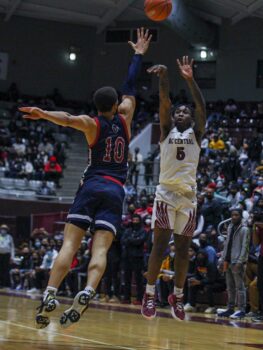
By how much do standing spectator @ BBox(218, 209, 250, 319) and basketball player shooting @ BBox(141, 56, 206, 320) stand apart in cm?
487

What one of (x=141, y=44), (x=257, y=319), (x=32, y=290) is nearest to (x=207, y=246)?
(x=257, y=319)

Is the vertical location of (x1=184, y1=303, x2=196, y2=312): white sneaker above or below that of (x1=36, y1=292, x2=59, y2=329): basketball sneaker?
below

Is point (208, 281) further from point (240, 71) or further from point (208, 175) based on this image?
point (240, 71)

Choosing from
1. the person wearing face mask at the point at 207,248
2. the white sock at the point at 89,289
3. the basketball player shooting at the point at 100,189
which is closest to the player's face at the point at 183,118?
the basketball player shooting at the point at 100,189

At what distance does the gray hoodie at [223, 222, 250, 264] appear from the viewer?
1344 centimetres

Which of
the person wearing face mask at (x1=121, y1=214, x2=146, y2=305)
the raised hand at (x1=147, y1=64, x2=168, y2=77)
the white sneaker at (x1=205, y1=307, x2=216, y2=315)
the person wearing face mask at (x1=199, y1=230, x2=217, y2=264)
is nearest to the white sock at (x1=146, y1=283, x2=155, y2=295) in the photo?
the raised hand at (x1=147, y1=64, x2=168, y2=77)

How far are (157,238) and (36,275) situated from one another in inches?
466

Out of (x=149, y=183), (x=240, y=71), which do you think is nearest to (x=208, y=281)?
(x=149, y=183)

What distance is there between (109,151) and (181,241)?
75.3 inches

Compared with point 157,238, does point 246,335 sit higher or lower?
lower

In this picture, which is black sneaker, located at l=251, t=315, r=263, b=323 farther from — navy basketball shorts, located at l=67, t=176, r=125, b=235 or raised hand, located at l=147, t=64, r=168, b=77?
navy basketball shorts, located at l=67, t=176, r=125, b=235

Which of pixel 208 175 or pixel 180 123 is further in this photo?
pixel 208 175

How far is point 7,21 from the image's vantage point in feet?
131

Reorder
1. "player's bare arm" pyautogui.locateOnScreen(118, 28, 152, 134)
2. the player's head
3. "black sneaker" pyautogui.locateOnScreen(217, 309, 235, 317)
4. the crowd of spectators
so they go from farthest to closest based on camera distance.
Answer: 1. the crowd of spectators
2. "black sneaker" pyautogui.locateOnScreen(217, 309, 235, 317)
3. the player's head
4. "player's bare arm" pyautogui.locateOnScreen(118, 28, 152, 134)
